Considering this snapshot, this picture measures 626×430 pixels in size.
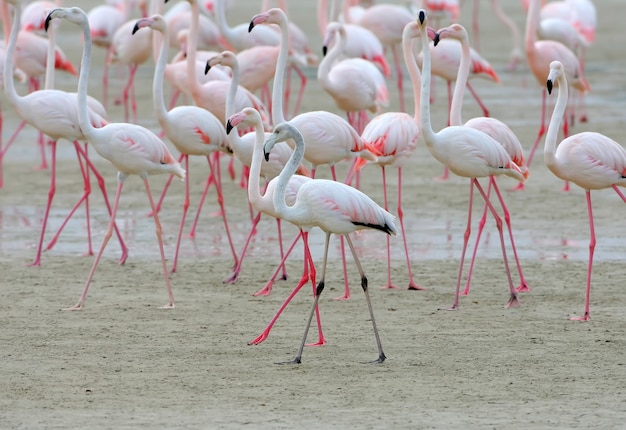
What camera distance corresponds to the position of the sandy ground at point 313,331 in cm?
581

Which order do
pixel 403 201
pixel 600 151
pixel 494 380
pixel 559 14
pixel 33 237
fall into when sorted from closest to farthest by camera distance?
pixel 494 380, pixel 600 151, pixel 33 237, pixel 403 201, pixel 559 14

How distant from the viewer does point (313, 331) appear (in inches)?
290

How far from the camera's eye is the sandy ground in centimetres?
581

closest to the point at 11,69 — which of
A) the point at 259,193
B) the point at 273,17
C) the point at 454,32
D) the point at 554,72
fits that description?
the point at 273,17

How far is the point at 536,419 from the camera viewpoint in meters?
5.62

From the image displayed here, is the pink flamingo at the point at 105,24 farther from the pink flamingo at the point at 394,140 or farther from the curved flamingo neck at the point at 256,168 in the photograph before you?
the curved flamingo neck at the point at 256,168

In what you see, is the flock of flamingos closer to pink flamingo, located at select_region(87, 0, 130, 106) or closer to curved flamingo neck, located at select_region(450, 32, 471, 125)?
curved flamingo neck, located at select_region(450, 32, 471, 125)

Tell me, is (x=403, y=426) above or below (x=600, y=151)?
below

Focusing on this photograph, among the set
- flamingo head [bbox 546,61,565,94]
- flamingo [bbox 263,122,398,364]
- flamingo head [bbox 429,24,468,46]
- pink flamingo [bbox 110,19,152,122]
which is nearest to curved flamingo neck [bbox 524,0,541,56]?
flamingo head [bbox 429,24,468,46]

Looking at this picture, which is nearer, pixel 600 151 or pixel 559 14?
pixel 600 151

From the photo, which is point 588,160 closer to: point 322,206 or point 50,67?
point 322,206

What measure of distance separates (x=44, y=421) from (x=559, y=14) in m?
13.2

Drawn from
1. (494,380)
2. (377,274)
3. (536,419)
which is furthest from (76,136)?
(536,419)

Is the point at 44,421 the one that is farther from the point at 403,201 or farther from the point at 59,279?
the point at 403,201
